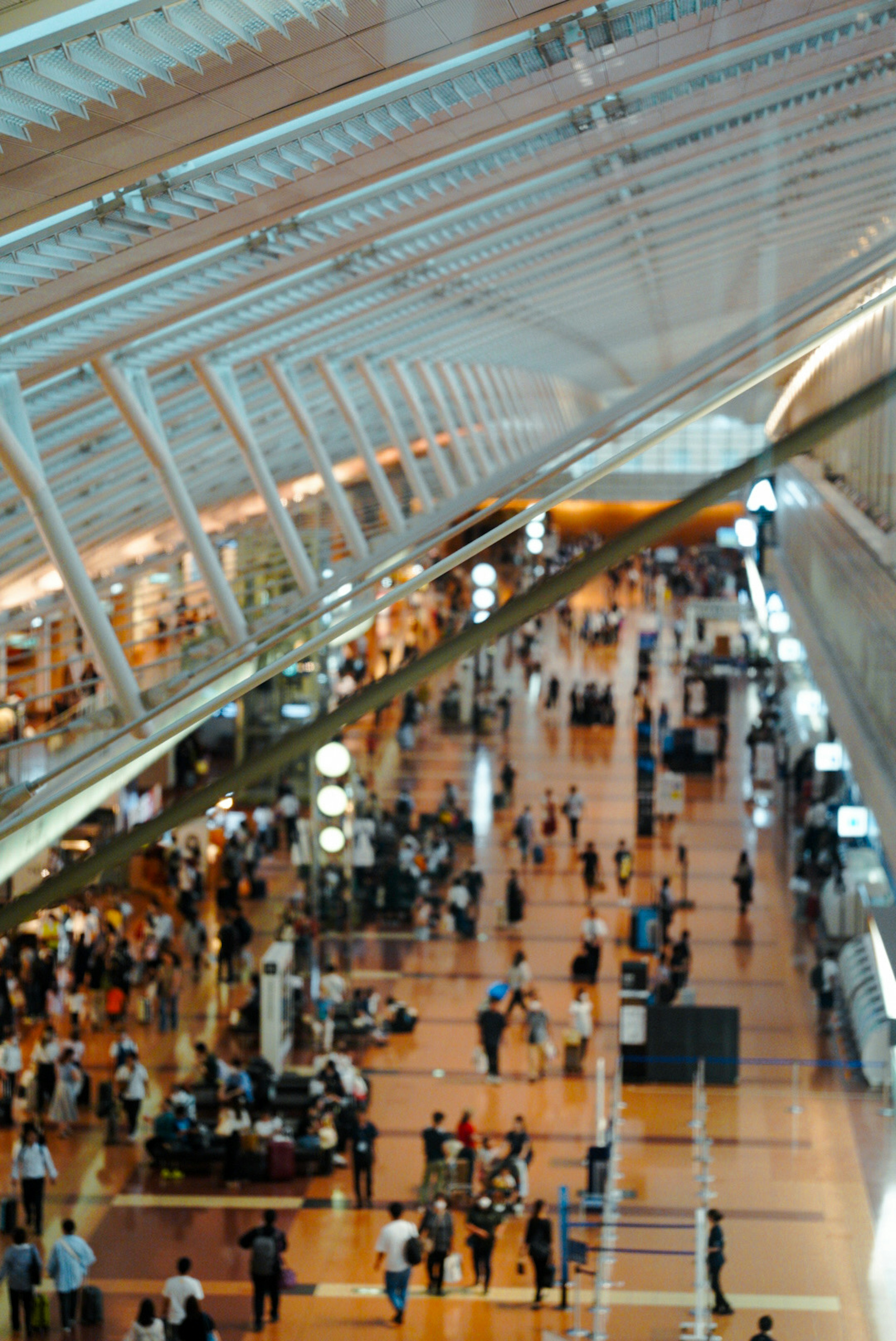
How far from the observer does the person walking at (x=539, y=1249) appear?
36.2 ft

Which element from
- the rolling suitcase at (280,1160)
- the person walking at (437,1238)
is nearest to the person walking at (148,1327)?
the person walking at (437,1238)

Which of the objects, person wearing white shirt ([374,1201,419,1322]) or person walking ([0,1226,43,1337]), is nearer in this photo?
person wearing white shirt ([374,1201,419,1322])

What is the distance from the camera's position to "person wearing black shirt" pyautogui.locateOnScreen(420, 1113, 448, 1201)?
14133 mm

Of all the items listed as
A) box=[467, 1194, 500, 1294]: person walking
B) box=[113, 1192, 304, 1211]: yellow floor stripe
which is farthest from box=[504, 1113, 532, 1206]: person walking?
box=[113, 1192, 304, 1211]: yellow floor stripe

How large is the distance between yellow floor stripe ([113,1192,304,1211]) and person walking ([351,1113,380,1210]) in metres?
0.52

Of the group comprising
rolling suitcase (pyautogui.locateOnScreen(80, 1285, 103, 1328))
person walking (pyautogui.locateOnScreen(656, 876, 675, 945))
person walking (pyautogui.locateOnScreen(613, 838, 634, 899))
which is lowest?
rolling suitcase (pyautogui.locateOnScreen(80, 1285, 103, 1328))

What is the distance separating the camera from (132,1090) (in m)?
15.7

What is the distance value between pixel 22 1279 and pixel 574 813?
1633 centimetres

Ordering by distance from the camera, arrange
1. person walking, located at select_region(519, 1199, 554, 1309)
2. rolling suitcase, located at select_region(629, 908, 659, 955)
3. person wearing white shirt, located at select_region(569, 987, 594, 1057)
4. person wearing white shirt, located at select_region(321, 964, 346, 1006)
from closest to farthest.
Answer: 1. person walking, located at select_region(519, 1199, 554, 1309)
2. person wearing white shirt, located at select_region(569, 987, 594, 1057)
3. person wearing white shirt, located at select_region(321, 964, 346, 1006)
4. rolling suitcase, located at select_region(629, 908, 659, 955)

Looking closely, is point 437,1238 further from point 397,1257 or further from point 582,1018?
point 582,1018

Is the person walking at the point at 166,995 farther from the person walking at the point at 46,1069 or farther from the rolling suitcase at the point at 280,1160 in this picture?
the rolling suitcase at the point at 280,1160

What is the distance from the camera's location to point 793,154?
8.57m

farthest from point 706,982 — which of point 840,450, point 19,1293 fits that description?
point 840,450

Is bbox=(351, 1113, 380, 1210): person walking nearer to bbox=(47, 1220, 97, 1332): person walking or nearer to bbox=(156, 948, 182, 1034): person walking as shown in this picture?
bbox=(47, 1220, 97, 1332): person walking
